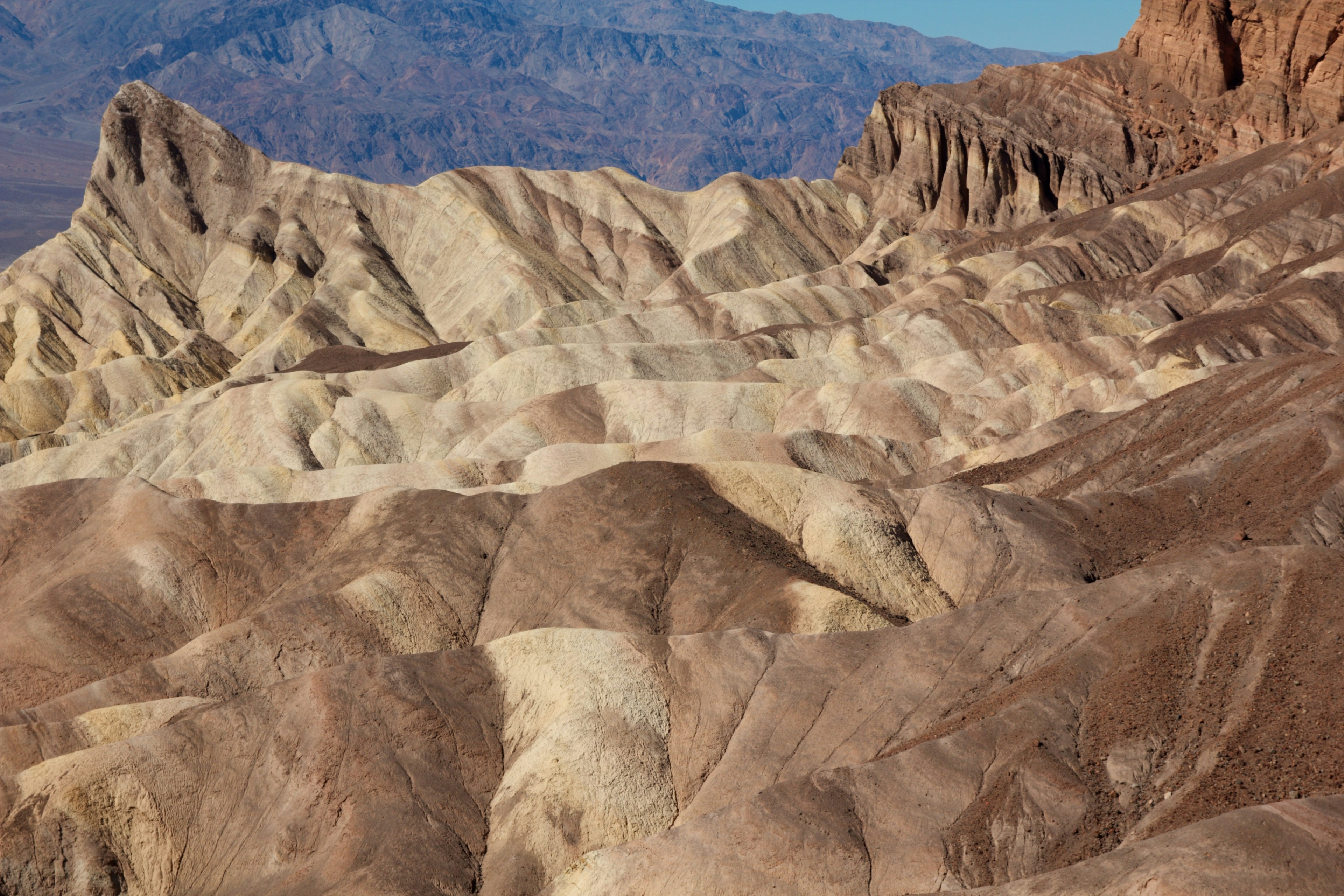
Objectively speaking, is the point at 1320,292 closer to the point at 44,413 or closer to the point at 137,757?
the point at 137,757

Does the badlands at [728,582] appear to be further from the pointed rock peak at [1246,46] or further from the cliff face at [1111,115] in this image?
the cliff face at [1111,115]

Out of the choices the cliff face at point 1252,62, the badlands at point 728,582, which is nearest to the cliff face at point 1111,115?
the cliff face at point 1252,62

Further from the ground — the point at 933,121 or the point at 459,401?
the point at 933,121

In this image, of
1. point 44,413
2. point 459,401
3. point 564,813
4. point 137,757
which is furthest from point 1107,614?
point 44,413

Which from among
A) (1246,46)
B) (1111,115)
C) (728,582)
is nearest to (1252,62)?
(1246,46)

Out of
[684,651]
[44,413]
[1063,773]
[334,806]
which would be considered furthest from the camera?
[44,413]

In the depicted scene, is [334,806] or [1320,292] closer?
[334,806]

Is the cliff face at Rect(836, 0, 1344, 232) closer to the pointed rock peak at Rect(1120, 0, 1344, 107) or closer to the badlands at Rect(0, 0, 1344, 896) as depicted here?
the pointed rock peak at Rect(1120, 0, 1344, 107)
